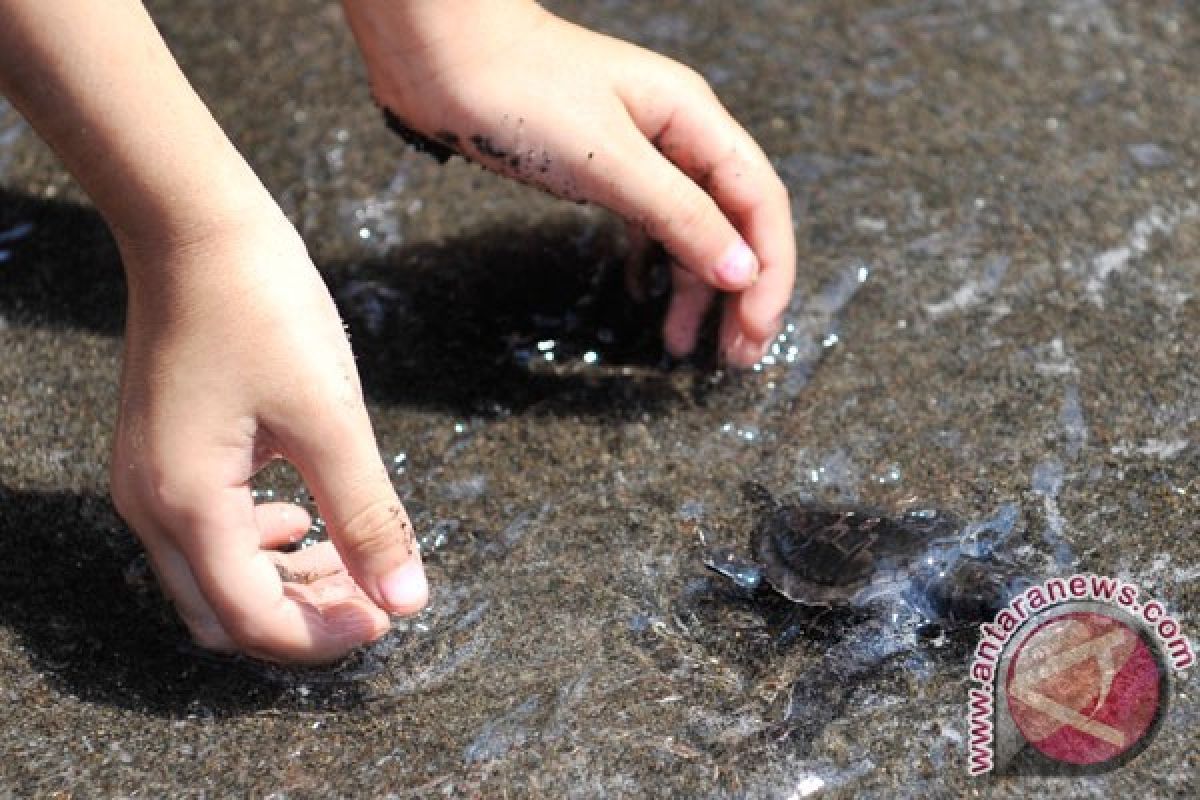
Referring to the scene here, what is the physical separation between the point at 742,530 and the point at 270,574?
1.99ft

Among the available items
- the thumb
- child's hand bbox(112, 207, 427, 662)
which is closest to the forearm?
child's hand bbox(112, 207, 427, 662)

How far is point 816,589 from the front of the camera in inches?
67.6

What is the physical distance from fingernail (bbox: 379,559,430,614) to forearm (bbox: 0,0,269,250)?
1.34 ft

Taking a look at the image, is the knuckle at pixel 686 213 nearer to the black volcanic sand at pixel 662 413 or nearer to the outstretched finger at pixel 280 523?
the black volcanic sand at pixel 662 413

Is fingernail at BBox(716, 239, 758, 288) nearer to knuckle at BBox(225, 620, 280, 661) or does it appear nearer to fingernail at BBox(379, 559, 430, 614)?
fingernail at BBox(379, 559, 430, 614)

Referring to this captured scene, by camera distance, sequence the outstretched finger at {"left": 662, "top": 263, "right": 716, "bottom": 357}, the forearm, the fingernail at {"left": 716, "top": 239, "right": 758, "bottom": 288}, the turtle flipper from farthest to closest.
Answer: the outstretched finger at {"left": 662, "top": 263, "right": 716, "bottom": 357}, the fingernail at {"left": 716, "top": 239, "right": 758, "bottom": 288}, the turtle flipper, the forearm

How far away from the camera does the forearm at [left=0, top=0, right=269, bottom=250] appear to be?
146 cm

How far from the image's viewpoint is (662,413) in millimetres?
2059

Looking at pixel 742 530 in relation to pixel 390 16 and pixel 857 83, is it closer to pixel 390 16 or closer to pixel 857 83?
pixel 390 16

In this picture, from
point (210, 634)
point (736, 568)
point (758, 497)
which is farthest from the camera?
point (758, 497)

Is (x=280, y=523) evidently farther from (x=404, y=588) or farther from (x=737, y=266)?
(x=737, y=266)

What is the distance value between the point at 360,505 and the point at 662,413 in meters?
0.63

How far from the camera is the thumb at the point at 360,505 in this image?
1522mm

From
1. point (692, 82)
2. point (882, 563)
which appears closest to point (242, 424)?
point (882, 563)
